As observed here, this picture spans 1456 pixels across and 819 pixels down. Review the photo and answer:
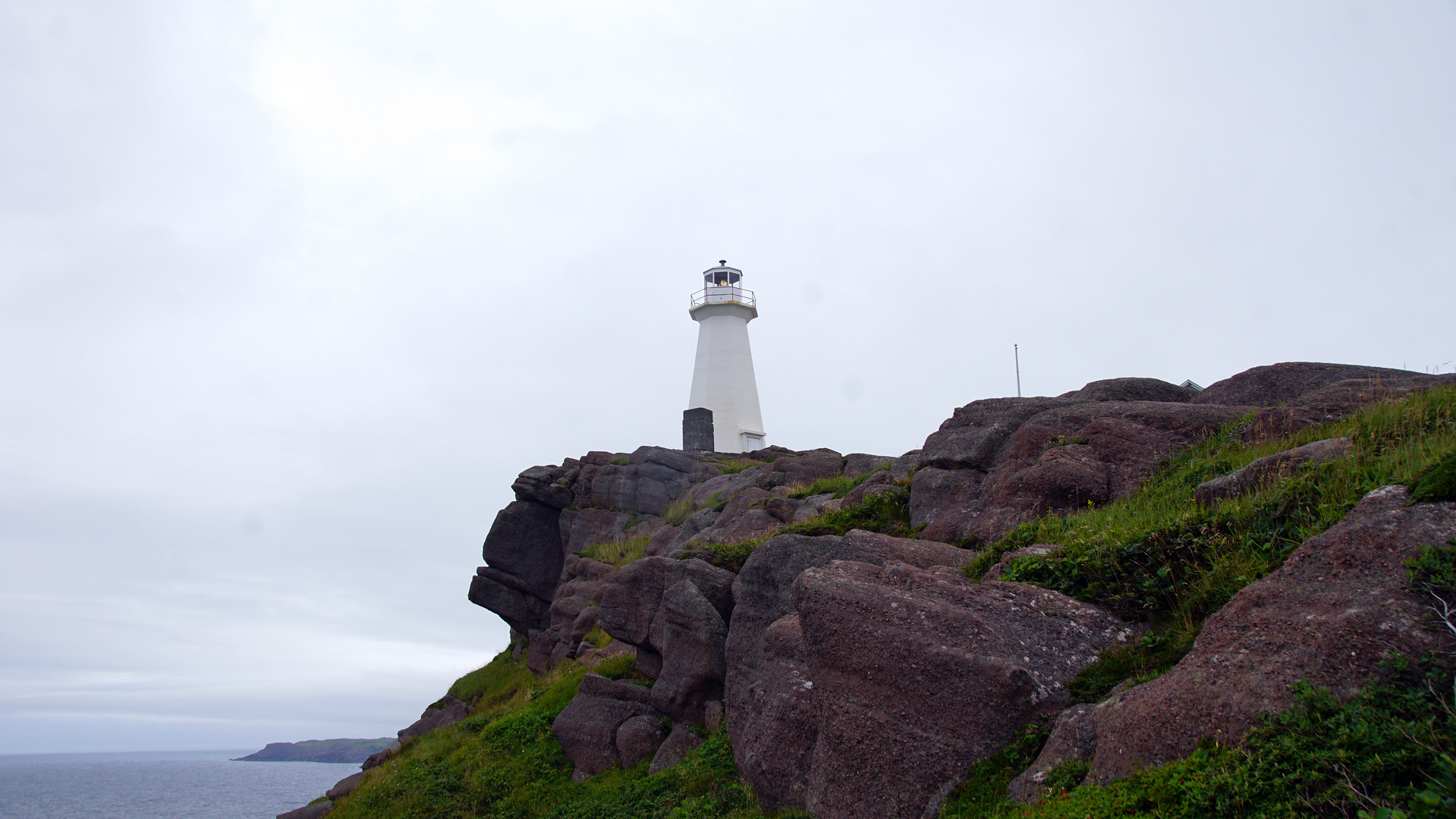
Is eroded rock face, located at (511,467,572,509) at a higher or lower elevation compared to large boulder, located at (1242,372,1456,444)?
higher

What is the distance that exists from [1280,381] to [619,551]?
19.6 metres

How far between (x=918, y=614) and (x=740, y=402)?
38969mm

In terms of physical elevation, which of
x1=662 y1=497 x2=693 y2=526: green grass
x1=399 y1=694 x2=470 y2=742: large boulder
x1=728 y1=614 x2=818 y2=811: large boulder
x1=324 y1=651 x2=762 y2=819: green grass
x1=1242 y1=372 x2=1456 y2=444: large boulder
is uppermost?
x1=662 y1=497 x2=693 y2=526: green grass

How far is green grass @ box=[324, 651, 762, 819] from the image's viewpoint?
12.2m

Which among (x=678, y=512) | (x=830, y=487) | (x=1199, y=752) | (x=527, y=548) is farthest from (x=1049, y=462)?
(x=527, y=548)

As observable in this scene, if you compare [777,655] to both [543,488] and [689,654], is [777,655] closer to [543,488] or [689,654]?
[689,654]

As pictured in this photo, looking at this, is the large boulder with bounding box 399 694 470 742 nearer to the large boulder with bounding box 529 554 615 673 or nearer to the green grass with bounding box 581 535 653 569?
the large boulder with bounding box 529 554 615 673

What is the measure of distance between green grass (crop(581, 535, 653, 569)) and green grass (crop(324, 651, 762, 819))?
8842mm

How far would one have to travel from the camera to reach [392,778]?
17.0 metres

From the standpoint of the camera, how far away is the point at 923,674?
830 cm

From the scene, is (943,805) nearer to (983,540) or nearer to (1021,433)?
(983,540)

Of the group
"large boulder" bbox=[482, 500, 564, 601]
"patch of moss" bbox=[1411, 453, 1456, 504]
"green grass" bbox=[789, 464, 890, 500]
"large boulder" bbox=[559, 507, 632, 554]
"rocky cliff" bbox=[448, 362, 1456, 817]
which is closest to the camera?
"rocky cliff" bbox=[448, 362, 1456, 817]

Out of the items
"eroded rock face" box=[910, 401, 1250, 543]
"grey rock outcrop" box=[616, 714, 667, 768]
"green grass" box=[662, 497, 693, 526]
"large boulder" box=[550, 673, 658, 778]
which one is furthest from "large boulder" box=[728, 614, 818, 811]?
"green grass" box=[662, 497, 693, 526]

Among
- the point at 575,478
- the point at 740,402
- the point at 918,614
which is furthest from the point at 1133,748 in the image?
the point at 740,402
